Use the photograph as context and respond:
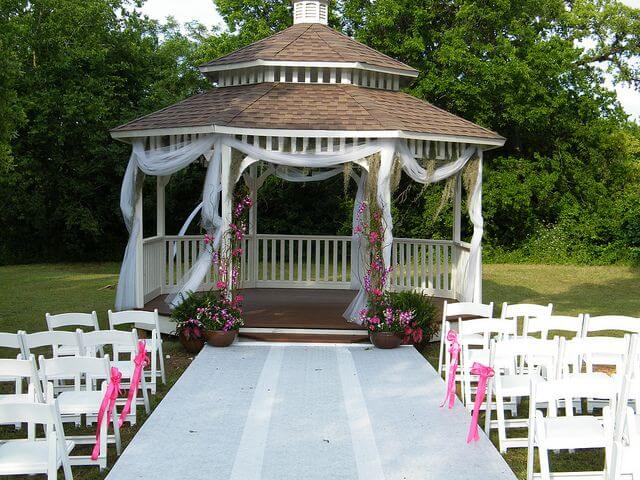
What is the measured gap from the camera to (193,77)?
28.2m

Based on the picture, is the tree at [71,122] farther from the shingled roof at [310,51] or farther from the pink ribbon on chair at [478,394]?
the pink ribbon on chair at [478,394]

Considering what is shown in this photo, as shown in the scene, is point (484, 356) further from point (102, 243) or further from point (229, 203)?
point (102, 243)

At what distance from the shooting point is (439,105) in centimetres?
2577

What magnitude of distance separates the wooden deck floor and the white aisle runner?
3.64 ft

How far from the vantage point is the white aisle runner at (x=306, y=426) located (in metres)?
5.82

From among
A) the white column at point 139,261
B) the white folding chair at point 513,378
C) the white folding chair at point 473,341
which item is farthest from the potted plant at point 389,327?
the white column at point 139,261

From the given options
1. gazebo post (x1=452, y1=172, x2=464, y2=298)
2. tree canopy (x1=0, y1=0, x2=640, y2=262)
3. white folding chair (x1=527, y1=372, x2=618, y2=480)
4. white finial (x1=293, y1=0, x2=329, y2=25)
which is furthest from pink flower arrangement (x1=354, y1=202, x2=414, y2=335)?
tree canopy (x1=0, y1=0, x2=640, y2=262)

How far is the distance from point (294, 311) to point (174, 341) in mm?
2040

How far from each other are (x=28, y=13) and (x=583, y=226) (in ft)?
62.5

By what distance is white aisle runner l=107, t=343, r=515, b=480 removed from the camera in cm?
582

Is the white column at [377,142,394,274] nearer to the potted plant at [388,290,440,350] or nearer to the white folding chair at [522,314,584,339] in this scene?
the potted plant at [388,290,440,350]

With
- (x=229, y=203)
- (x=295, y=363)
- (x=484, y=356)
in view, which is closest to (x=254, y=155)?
(x=229, y=203)

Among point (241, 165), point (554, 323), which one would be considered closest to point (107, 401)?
point (554, 323)

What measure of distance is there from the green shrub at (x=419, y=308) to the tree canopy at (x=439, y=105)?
13.5m
